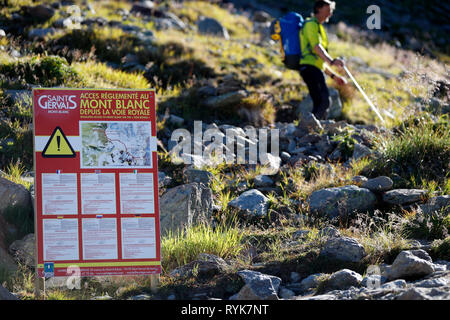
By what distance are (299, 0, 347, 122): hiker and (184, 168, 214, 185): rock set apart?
3.01 m

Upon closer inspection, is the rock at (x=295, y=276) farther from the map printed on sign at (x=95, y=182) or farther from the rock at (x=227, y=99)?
the rock at (x=227, y=99)

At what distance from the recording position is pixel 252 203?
655 centimetres

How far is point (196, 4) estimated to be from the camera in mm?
20266

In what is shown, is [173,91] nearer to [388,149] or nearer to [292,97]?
[292,97]

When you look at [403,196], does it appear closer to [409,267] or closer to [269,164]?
[269,164]

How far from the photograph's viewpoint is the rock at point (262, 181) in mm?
7246

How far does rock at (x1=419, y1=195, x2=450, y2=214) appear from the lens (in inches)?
234

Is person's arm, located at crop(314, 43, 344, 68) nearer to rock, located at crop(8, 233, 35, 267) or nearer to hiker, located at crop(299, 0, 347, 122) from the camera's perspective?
hiker, located at crop(299, 0, 347, 122)

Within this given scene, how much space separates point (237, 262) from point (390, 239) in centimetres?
148

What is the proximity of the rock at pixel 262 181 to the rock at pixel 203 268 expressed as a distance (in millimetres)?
2334

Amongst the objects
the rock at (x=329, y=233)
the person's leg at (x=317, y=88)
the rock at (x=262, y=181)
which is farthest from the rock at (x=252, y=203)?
the person's leg at (x=317, y=88)

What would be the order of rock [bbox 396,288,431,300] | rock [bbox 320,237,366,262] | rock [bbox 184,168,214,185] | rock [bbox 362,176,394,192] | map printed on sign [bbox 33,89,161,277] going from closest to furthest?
rock [bbox 396,288,431,300], map printed on sign [bbox 33,89,161,277], rock [bbox 320,237,366,262], rock [bbox 362,176,394,192], rock [bbox 184,168,214,185]

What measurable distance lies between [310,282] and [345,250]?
0.59 metres

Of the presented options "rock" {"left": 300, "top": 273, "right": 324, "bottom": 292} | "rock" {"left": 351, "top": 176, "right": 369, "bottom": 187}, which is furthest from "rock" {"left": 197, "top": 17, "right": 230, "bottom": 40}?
"rock" {"left": 300, "top": 273, "right": 324, "bottom": 292}
